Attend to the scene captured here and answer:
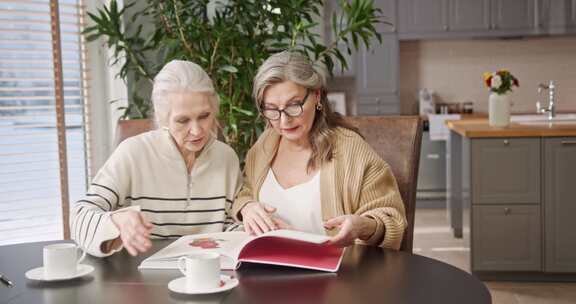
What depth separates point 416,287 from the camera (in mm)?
1388

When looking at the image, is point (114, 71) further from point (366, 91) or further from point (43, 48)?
point (366, 91)

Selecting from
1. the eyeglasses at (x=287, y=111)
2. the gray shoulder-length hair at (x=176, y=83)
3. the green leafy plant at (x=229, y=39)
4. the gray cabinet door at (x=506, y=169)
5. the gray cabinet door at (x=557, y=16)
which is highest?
the gray cabinet door at (x=557, y=16)

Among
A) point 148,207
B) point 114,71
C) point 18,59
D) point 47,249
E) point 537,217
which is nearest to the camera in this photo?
point 47,249

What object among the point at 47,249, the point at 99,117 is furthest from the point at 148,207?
the point at 99,117

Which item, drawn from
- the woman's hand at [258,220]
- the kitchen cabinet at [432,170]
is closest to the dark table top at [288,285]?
the woman's hand at [258,220]

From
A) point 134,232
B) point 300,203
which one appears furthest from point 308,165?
point 134,232

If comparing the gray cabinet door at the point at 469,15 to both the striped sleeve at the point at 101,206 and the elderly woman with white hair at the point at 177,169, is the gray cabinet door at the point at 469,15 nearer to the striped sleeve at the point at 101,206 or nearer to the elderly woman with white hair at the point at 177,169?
the elderly woman with white hair at the point at 177,169

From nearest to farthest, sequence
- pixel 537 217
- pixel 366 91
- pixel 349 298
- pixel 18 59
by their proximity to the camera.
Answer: pixel 349 298 < pixel 18 59 < pixel 537 217 < pixel 366 91

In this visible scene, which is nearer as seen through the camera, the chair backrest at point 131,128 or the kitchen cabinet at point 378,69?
the chair backrest at point 131,128

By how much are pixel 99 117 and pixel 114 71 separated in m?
0.24

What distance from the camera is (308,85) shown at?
2000 millimetres

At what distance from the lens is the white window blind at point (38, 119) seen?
302 cm

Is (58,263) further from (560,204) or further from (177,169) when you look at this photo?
(560,204)

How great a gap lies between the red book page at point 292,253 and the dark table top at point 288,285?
2 centimetres
